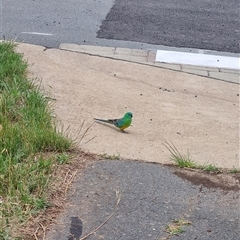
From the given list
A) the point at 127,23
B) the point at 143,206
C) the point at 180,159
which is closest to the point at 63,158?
the point at 143,206

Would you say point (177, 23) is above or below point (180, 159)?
below

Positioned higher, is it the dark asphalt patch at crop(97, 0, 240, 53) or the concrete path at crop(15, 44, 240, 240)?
the concrete path at crop(15, 44, 240, 240)

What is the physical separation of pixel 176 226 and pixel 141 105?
251cm

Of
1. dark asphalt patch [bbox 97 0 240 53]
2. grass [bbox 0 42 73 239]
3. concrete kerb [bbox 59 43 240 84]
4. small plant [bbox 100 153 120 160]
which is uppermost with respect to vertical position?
grass [bbox 0 42 73 239]

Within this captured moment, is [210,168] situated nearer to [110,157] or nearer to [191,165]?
[191,165]

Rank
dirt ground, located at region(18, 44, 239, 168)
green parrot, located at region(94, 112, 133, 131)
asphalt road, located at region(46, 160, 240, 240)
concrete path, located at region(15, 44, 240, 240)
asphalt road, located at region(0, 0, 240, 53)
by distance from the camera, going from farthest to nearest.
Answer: asphalt road, located at region(0, 0, 240, 53) < green parrot, located at region(94, 112, 133, 131) < dirt ground, located at region(18, 44, 239, 168) < concrete path, located at region(15, 44, 240, 240) < asphalt road, located at region(46, 160, 240, 240)

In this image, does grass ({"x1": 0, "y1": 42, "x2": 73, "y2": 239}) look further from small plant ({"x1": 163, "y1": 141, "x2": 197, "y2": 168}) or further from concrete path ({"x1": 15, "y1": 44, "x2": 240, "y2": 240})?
small plant ({"x1": 163, "y1": 141, "x2": 197, "y2": 168})

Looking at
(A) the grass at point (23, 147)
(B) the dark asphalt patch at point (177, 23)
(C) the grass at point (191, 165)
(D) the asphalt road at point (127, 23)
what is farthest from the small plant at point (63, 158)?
(B) the dark asphalt patch at point (177, 23)

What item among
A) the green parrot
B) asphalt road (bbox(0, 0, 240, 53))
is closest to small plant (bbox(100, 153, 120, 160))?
the green parrot

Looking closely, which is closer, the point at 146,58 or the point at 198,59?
the point at 146,58

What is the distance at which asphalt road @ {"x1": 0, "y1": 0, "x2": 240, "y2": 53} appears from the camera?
8.70 meters

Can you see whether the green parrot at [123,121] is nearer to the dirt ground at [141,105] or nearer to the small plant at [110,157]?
the dirt ground at [141,105]

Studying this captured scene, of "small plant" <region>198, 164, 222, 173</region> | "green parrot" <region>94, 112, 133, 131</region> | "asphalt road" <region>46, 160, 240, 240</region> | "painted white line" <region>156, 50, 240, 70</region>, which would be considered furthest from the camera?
"painted white line" <region>156, 50, 240, 70</region>

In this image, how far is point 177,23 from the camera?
31.5 ft
